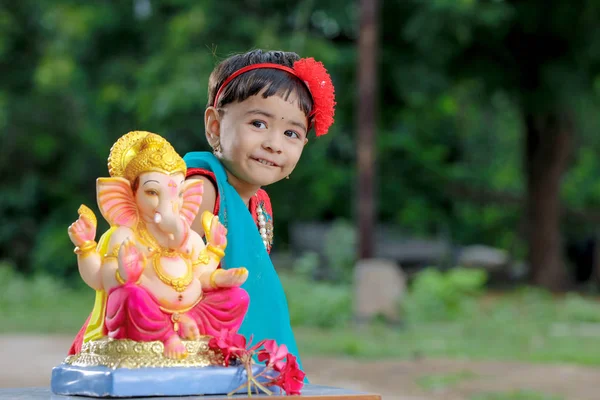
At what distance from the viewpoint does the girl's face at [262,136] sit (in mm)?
2578

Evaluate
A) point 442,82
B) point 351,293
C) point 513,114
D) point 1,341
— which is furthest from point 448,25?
point 513,114

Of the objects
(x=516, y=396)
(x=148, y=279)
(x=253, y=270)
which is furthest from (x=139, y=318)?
Answer: (x=516, y=396)

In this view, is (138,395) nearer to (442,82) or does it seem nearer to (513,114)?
(442,82)

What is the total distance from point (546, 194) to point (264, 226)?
17308 mm

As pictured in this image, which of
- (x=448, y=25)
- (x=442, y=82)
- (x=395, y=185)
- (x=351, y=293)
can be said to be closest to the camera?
(x=351, y=293)

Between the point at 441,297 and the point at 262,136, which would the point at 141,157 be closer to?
the point at 262,136

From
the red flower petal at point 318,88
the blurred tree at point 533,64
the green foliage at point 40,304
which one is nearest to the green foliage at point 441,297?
the blurred tree at point 533,64

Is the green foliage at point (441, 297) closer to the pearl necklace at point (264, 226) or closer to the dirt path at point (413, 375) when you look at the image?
the dirt path at point (413, 375)

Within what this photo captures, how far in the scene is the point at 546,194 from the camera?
1953 cm

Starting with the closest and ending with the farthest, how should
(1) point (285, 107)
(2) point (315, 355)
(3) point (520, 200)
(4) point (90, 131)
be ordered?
(1) point (285, 107)
(2) point (315, 355)
(4) point (90, 131)
(3) point (520, 200)

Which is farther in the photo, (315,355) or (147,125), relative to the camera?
(147,125)

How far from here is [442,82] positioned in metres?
17.2

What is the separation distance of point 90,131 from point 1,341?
289 inches

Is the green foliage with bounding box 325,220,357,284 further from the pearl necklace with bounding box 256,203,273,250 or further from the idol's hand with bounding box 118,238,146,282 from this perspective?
the idol's hand with bounding box 118,238,146,282
